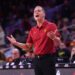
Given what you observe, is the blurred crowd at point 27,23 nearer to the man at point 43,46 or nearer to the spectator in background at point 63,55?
the spectator in background at point 63,55

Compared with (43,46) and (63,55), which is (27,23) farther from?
(43,46)

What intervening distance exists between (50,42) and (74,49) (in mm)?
2547

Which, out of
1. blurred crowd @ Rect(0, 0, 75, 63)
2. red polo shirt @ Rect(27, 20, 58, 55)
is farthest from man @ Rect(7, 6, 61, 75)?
blurred crowd @ Rect(0, 0, 75, 63)

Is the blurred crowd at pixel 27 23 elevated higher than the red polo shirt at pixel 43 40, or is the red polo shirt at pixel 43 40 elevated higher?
the blurred crowd at pixel 27 23

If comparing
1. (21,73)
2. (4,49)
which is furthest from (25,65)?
(4,49)

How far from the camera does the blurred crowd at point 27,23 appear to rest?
32.9ft

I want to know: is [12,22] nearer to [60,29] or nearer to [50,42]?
[60,29]

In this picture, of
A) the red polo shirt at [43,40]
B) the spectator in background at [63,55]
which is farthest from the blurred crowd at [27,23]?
the red polo shirt at [43,40]

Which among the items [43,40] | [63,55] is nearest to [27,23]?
[63,55]

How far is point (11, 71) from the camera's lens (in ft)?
31.8

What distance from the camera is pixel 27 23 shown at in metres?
12.9

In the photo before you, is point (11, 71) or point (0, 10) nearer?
point (11, 71)

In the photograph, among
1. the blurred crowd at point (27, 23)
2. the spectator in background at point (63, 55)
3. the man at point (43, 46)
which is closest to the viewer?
the man at point (43, 46)

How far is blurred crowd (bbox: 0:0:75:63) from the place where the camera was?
1003cm
